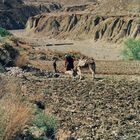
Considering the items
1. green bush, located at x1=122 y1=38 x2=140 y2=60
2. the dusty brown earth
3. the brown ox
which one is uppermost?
the brown ox

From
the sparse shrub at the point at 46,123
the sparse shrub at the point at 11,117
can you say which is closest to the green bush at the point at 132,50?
the sparse shrub at the point at 46,123

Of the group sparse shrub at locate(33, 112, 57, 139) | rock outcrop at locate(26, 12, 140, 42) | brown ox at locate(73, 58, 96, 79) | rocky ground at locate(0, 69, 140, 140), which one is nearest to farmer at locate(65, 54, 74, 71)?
brown ox at locate(73, 58, 96, 79)

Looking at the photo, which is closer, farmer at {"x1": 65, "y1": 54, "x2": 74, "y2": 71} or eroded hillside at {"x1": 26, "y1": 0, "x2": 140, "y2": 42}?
farmer at {"x1": 65, "y1": 54, "x2": 74, "y2": 71}

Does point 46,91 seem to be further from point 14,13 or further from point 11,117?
point 14,13

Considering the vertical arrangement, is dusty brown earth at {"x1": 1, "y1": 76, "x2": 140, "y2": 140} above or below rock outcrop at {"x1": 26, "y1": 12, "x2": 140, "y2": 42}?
Answer: above

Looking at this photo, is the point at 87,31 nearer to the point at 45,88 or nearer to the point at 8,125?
the point at 45,88

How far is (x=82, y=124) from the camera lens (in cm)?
1834

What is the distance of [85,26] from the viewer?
4788 inches

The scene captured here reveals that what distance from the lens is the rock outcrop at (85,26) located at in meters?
107

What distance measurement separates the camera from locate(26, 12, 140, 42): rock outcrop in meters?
107

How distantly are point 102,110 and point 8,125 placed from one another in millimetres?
5595

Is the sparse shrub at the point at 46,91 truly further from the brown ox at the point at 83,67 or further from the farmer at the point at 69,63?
the farmer at the point at 69,63

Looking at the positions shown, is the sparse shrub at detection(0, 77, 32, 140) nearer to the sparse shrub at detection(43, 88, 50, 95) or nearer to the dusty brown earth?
the dusty brown earth

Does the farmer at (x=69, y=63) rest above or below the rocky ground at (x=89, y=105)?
above
